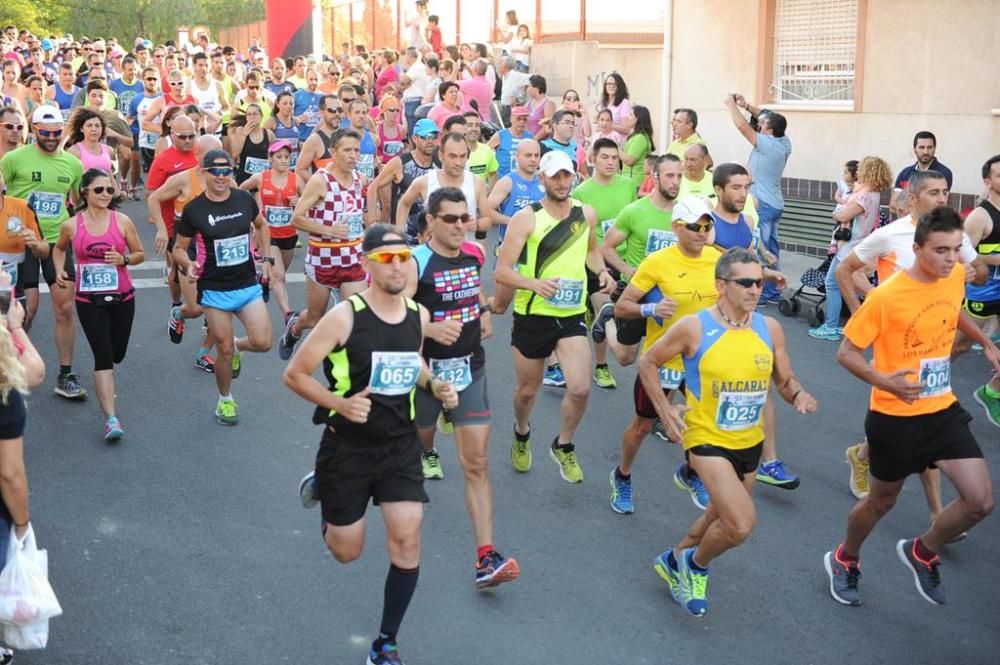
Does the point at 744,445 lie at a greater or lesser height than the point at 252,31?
lesser

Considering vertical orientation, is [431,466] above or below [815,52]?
below

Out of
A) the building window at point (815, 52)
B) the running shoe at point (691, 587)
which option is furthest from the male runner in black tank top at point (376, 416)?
the building window at point (815, 52)

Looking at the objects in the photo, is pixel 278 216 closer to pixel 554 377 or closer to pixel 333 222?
pixel 333 222

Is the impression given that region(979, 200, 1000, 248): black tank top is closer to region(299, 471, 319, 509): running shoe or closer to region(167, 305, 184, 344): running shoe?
region(299, 471, 319, 509): running shoe

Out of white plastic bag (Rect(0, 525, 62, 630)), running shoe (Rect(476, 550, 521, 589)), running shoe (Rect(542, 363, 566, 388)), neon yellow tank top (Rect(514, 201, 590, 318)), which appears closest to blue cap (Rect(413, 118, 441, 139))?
running shoe (Rect(542, 363, 566, 388))

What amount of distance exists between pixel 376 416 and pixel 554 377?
4628 mm

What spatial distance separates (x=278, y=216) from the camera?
1154 centimetres

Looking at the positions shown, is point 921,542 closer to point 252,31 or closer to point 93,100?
point 93,100

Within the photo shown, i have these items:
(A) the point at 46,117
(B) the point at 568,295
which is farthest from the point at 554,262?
(A) the point at 46,117

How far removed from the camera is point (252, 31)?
48.0 metres

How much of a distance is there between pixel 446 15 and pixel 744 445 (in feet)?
78.9

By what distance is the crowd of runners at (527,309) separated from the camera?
5387mm

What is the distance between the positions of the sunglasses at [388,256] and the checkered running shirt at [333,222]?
4.44 meters

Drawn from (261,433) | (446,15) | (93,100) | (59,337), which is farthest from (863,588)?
(446,15)
